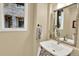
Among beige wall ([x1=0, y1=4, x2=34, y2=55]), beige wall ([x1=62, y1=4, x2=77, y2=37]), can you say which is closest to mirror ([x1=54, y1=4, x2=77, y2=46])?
beige wall ([x1=62, y1=4, x2=77, y2=37])

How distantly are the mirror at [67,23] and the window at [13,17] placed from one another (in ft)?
1.02

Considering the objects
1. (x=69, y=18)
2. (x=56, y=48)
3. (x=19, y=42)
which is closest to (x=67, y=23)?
(x=69, y=18)

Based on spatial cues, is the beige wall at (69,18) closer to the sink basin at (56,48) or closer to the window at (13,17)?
the sink basin at (56,48)

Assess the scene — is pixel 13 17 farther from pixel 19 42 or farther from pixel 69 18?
pixel 69 18

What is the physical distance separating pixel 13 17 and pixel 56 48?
502 mm

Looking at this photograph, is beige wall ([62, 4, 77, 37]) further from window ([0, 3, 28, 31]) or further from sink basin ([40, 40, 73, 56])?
window ([0, 3, 28, 31])

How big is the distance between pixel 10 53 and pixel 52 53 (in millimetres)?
397

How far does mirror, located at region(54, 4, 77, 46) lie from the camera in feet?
4.03

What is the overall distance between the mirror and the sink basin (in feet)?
0.19

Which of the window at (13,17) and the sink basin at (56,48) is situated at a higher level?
the window at (13,17)

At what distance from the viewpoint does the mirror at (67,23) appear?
1.23 m

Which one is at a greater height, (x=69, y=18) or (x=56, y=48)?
(x=69, y=18)

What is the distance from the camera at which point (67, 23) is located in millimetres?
1274

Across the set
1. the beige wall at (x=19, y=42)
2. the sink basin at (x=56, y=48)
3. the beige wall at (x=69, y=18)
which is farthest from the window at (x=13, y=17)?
the beige wall at (x=69, y=18)
